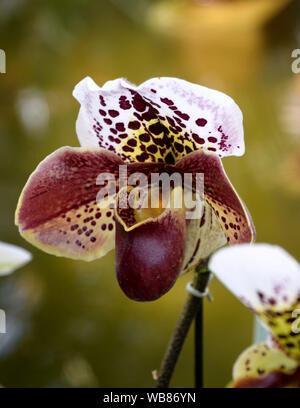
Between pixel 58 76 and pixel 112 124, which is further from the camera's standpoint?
pixel 58 76

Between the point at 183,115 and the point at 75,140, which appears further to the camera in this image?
the point at 75,140

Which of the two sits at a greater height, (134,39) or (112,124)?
(134,39)

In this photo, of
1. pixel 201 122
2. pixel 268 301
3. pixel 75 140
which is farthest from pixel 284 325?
pixel 75 140

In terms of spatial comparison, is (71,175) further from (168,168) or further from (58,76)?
(58,76)

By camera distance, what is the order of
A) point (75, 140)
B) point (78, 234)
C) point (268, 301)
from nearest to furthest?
point (268, 301) < point (78, 234) < point (75, 140)

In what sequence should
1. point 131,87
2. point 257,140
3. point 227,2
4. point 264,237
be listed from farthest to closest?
point 264,237
point 257,140
point 227,2
point 131,87

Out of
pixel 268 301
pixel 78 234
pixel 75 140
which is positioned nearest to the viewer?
pixel 268 301

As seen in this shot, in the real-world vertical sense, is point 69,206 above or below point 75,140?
below

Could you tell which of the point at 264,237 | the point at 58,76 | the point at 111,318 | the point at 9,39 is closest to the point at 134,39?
the point at 58,76

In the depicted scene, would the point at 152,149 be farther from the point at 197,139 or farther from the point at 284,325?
the point at 284,325
